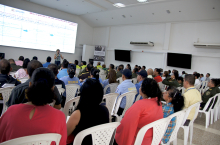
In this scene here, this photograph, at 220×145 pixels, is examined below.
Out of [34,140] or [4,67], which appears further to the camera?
[4,67]

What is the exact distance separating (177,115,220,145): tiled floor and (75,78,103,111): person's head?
2.21 metres

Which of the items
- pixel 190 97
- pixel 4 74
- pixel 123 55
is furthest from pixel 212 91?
pixel 123 55

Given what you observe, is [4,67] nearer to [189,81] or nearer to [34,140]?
[34,140]

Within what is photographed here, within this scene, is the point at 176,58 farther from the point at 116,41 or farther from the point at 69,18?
the point at 69,18

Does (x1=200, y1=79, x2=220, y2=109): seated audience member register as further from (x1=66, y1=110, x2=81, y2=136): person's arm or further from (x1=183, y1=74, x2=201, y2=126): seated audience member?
(x1=66, y1=110, x2=81, y2=136): person's arm

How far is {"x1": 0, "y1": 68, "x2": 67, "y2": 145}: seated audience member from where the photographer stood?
3.22 feet

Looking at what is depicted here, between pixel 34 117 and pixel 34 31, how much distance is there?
412 inches

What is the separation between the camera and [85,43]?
13.9m

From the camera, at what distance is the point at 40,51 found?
10.9 m

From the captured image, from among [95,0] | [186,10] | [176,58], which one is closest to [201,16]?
[186,10]

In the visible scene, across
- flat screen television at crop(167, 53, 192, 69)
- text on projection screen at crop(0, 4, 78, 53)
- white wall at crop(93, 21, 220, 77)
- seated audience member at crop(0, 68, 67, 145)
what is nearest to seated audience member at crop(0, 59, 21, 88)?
seated audience member at crop(0, 68, 67, 145)

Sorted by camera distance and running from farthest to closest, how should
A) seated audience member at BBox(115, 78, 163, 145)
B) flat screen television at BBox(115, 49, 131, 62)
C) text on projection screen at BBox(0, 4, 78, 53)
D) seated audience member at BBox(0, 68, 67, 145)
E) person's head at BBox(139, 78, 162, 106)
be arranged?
flat screen television at BBox(115, 49, 131, 62)
text on projection screen at BBox(0, 4, 78, 53)
person's head at BBox(139, 78, 162, 106)
seated audience member at BBox(115, 78, 163, 145)
seated audience member at BBox(0, 68, 67, 145)

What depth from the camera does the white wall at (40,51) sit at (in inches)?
381

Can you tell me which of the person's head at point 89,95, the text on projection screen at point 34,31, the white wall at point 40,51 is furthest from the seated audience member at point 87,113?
the white wall at point 40,51
